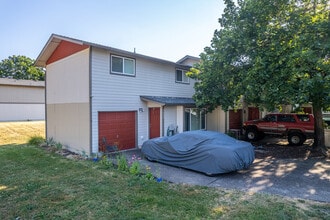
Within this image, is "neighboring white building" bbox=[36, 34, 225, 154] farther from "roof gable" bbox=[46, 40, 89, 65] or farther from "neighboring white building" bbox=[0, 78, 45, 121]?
"neighboring white building" bbox=[0, 78, 45, 121]

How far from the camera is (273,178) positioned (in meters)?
7.34

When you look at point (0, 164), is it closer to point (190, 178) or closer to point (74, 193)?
point (74, 193)

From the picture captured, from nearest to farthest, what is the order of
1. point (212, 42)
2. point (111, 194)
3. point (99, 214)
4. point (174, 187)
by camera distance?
point (99, 214) → point (111, 194) → point (174, 187) → point (212, 42)

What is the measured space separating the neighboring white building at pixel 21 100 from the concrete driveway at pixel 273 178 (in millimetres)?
26954

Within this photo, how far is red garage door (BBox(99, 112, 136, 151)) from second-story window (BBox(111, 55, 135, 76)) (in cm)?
208

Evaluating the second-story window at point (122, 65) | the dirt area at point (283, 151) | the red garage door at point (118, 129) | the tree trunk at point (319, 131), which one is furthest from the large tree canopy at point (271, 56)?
the red garage door at point (118, 129)

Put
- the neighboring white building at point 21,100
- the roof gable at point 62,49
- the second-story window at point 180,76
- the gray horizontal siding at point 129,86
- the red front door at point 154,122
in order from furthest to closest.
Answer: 1. the neighboring white building at point 21,100
2. the second-story window at point 180,76
3. the red front door at point 154,122
4. the roof gable at point 62,49
5. the gray horizontal siding at point 129,86

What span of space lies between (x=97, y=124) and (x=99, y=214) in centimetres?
602

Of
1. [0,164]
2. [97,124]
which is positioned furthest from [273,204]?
[0,164]

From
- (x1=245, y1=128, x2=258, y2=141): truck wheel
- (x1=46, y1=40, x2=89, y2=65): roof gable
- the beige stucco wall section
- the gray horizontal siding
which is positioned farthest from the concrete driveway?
(x1=46, y1=40, x2=89, y2=65): roof gable

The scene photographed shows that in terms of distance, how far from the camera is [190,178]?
23.6ft

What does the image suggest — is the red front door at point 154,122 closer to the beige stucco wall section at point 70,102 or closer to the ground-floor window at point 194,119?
the ground-floor window at point 194,119

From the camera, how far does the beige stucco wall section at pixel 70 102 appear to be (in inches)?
411

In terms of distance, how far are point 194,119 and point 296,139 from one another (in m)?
6.08
